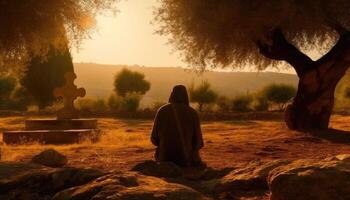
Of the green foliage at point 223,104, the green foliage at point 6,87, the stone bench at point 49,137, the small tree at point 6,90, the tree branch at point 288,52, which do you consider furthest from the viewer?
the green foliage at point 6,87

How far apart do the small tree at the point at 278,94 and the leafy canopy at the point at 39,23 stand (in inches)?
1176

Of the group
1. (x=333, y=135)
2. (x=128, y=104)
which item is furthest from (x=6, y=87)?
(x=333, y=135)

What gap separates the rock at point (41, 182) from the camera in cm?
586

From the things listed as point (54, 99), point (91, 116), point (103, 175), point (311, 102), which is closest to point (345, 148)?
point (311, 102)

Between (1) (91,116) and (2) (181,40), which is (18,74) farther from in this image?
(1) (91,116)

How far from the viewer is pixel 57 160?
1040 centimetres

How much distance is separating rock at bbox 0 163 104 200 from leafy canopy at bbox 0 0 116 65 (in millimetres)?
9088

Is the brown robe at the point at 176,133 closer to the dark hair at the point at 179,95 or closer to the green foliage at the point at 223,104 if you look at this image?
the dark hair at the point at 179,95

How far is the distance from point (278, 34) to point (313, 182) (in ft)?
43.6

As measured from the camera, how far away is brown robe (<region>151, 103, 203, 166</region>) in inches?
363

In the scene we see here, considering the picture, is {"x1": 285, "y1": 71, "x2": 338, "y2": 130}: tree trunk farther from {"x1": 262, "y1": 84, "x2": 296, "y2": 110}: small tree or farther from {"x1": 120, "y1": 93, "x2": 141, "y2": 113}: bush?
{"x1": 262, "y1": 84, "x2": 296, "y2": 110}: small tree

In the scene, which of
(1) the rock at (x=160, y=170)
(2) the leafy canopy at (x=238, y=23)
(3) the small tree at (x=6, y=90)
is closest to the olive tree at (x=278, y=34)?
(2) the leafy canopy at (x=238, y=23)

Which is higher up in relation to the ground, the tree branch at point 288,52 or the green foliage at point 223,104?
the tree branch at point 288,52

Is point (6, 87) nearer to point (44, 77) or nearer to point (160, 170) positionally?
point (44, 77)
